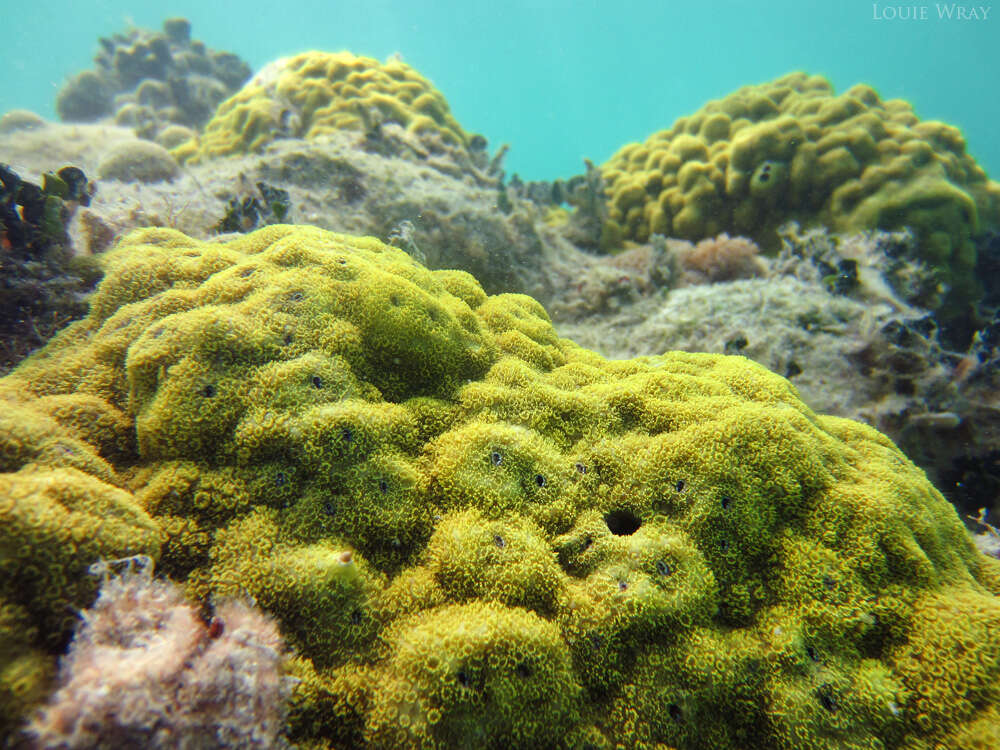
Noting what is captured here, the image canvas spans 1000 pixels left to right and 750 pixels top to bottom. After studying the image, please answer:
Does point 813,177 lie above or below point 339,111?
above

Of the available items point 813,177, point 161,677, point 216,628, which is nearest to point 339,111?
point 813,177

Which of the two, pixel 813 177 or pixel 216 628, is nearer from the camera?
pixel 216 628

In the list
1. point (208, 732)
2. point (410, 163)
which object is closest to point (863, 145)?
point (410, 163)

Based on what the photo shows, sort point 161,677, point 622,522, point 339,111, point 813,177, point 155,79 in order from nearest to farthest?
point 161,677
point 622,522
point 813,177
point 339,111
point 155,79

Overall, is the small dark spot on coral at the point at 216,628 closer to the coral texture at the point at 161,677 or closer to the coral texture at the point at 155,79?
the coral texture at the point at 161,677

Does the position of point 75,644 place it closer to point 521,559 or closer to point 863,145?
point 521,559

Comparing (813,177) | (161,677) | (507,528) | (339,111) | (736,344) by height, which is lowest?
(161,677)

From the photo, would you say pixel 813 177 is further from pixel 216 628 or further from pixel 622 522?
pixel 216 628
